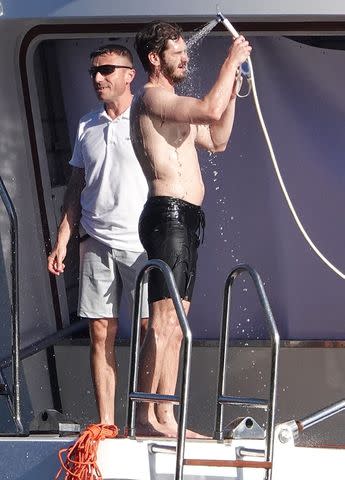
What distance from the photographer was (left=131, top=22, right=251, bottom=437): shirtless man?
6750 millimetres

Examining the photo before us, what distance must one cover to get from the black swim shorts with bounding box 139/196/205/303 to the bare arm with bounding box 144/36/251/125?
35cm

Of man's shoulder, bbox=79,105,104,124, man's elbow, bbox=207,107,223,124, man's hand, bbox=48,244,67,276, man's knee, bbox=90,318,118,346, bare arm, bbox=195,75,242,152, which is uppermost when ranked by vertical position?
man's shoulder, bbox=79,105,104,124

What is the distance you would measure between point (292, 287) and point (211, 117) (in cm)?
188

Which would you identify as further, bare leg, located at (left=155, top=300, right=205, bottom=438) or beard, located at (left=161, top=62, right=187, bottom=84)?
beard, located at (left=161, top=62, right=187, bottom=84)

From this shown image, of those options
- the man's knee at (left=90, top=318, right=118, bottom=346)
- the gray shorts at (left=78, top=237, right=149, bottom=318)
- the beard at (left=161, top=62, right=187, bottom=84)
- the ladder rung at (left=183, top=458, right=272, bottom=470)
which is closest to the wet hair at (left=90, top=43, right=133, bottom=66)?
the beard at (left=161, top=62, right=187, bottom=84)

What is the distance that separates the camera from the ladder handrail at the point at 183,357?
19.3 feet

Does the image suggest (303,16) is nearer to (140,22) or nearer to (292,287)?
(140,22)

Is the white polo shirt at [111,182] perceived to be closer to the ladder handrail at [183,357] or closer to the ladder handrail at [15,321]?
the ladder handrail at [15,321]

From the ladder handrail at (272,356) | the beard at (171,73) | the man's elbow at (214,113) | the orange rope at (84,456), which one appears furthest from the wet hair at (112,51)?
the orange rope at (84,456)

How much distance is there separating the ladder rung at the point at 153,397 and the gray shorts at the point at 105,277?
1356 mm

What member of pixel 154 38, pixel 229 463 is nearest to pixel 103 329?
pixel 154 38

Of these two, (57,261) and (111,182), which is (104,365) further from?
(111,182)

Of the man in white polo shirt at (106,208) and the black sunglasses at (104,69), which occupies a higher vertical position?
the black sunglasses at (104,69)

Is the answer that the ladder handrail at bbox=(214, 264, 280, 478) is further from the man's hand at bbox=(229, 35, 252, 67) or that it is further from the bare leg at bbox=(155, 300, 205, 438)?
the man's hand at bbox=(229, 35, 252, 67)
